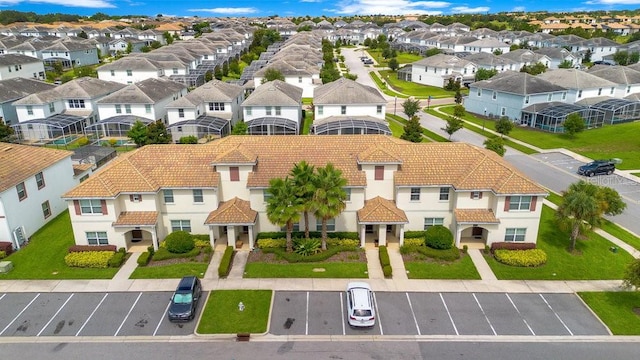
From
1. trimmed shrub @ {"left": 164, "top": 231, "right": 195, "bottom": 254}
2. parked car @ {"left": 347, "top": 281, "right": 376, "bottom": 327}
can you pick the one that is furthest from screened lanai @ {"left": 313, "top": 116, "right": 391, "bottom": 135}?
parked car @ {"left": 347, "top": 281, "right": 376, "bottom": 327}

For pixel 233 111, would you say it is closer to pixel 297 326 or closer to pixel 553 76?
pixel 297 326

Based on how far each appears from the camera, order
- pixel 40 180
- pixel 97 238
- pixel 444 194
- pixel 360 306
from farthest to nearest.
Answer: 1. pixel 40 180
2. pixel 444 194
3. pixel 97 238
4. pixel 360 306

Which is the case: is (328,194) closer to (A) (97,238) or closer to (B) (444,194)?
(B) (444,194)

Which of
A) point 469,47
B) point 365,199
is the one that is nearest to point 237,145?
point 365,199

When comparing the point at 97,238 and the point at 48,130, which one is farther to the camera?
the point at 48,130

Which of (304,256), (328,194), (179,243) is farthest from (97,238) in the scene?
(328,194)
